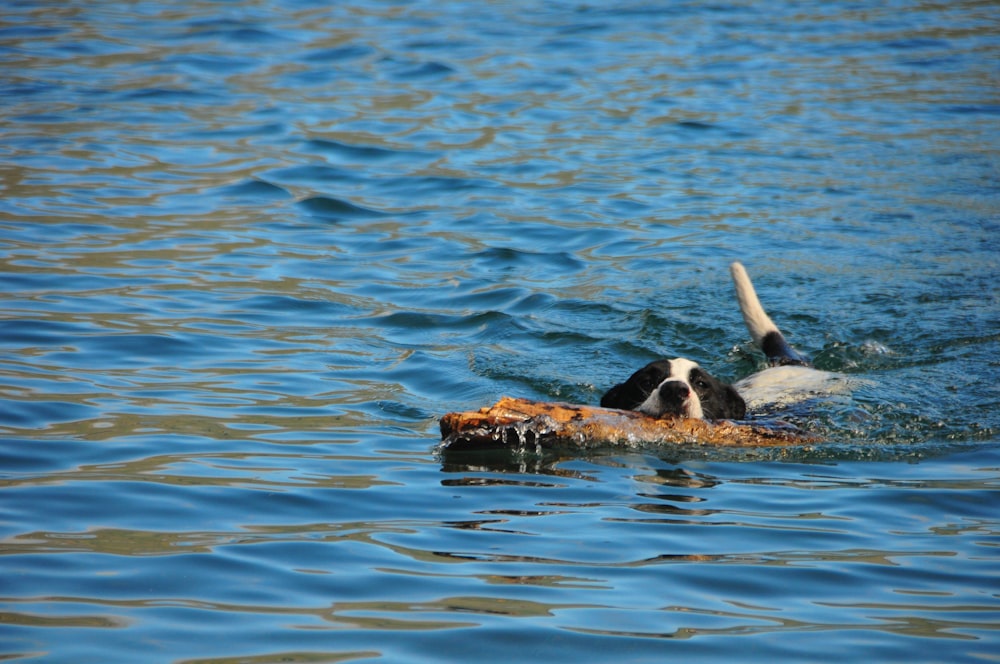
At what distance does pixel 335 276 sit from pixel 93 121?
4.97 m

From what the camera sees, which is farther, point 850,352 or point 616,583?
point 850,352

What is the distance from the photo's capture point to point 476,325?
7.52 meters

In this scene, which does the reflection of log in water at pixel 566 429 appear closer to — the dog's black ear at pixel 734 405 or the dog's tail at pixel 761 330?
the dog's black ear at pixel 734 405

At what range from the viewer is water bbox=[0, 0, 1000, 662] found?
11.6 feet

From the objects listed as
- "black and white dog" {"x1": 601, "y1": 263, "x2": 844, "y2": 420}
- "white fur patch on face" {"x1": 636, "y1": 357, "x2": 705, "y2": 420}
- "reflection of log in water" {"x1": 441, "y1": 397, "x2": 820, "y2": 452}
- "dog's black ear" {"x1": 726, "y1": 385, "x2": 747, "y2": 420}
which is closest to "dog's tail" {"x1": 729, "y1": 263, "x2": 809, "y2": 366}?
"black and white dog" {"x1": 601, "y1": 263, "x2": 844, "y2": 420}

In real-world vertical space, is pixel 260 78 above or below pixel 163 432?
above

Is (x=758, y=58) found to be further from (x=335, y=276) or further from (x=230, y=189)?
(x=335, y=276)

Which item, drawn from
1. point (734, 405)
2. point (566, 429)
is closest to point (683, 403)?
point (566, 429)

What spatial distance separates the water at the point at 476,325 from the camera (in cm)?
353

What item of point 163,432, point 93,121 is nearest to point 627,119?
point 93,121

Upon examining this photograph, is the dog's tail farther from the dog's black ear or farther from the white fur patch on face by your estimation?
the white fur patch on face

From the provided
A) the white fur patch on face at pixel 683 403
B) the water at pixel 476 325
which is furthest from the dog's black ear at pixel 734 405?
the water at pixel 476 325

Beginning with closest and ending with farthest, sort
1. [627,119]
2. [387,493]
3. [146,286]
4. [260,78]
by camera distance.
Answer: [387,493]
[146,286]
[627,119]
[260,78]

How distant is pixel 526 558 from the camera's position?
3848 millimetres
